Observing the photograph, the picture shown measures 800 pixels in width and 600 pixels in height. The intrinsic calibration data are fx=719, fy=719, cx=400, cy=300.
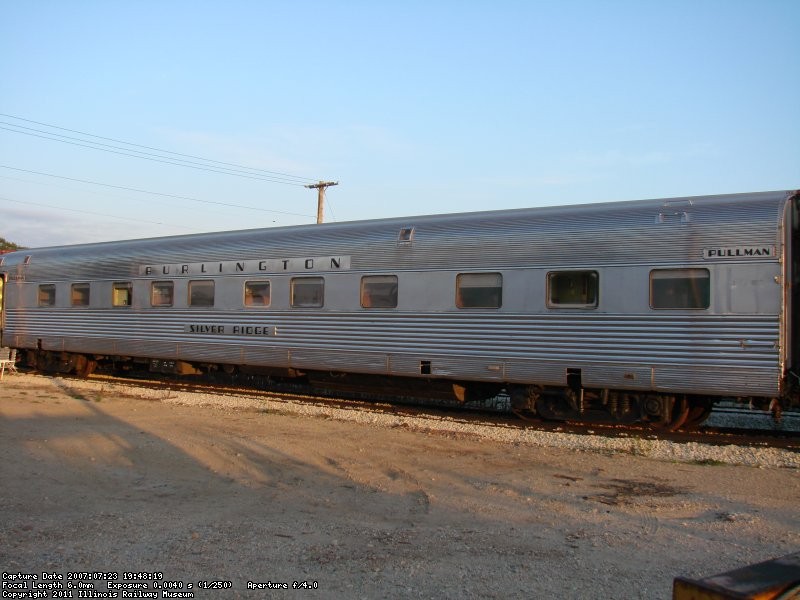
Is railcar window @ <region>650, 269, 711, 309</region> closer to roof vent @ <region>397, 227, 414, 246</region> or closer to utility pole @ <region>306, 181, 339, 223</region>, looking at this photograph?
roof vent @ <region>397, 227, 414, 246</region>

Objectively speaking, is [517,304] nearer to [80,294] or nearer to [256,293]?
[256,293]

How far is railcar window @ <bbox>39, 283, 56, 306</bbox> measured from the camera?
16859mm

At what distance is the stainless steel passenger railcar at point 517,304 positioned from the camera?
9.11 meters

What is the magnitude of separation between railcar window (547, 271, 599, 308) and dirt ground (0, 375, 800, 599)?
230cm

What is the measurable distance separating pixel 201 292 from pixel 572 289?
7.43 meters

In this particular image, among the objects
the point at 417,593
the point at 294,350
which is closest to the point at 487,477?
the point at 417,593

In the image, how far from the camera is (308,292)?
12.6 meters

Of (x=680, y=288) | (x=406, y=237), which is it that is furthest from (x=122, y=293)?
(x=680, y=288)

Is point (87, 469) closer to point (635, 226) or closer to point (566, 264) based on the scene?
point (566, 264)

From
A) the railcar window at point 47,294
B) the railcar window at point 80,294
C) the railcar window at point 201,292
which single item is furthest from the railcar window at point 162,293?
the railcar window at point 47,294

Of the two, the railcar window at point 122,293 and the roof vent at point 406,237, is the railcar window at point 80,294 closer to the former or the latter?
the railcar window at point 122,293

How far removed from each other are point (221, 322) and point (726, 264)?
29.0ft

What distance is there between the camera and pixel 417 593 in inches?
168

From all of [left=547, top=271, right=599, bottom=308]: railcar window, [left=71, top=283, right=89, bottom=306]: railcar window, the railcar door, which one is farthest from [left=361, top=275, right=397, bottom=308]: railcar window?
[left=71, top=283, right=89, bottom=306]: railcar window
